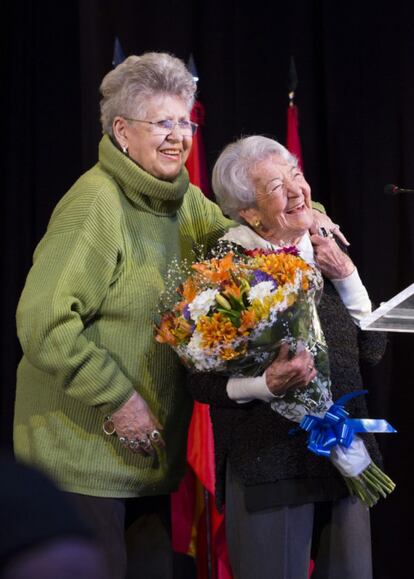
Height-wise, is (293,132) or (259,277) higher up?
(293,132)

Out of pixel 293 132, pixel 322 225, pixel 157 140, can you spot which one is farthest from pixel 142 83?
pixel 293 132

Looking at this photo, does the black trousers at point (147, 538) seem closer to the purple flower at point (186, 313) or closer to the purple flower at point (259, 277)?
the purple flower at point (186, 313)

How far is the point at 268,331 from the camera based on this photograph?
1.94 meters

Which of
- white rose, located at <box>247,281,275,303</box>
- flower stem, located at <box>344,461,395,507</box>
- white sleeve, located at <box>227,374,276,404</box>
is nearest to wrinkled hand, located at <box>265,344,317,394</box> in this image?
white sleeve, located at <box>227,374,276,404</box>

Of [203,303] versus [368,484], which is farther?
[368,484]

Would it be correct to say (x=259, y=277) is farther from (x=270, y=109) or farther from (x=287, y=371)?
(x=270, y=109)

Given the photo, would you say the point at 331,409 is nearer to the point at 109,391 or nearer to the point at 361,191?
the point at 109,391

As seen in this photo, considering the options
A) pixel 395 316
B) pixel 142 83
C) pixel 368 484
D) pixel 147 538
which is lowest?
pixel 147 538

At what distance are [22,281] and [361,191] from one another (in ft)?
A: 4.10

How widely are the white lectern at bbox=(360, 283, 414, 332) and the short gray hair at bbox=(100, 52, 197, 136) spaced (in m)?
0.87

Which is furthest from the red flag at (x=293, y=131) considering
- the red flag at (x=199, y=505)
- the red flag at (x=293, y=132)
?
the red flag at (x=199, y=505)

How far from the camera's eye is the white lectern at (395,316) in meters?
1.69

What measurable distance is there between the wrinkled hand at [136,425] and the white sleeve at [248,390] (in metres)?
0.22

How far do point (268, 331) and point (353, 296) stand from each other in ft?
1.20
